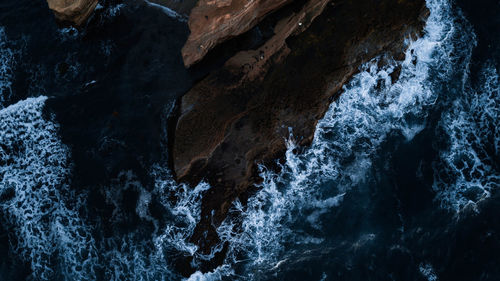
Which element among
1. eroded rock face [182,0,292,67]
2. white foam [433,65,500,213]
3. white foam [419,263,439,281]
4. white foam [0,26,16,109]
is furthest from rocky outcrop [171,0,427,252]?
white foam [0,26,16,109]

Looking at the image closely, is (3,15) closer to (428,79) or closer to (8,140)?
(8,140)

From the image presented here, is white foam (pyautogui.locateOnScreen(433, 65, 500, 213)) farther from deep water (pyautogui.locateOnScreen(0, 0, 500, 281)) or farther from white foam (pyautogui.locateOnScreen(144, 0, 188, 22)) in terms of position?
white foam (pyautogui.locateOnScreen(144, 0, 188, 22))

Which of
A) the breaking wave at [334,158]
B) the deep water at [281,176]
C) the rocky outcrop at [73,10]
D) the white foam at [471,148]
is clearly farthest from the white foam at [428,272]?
the rocky outcrop at [73,10]

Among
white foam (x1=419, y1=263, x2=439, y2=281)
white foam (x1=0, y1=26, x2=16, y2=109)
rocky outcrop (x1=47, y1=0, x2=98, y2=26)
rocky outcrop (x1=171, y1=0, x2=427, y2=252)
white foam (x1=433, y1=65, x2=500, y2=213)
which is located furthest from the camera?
white foam (x1=0, y1=26, x2=16, y2=109)

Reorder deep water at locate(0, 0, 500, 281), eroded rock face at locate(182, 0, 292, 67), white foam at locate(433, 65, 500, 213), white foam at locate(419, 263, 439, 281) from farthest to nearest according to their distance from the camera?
eroded rock face at locate(182, 0, 292, 67)
white foam at locate(433, 65, 500, 213)
deep water at locate(0, 0, 500, 281)
white foam at locate(419, 263, 439, 281)

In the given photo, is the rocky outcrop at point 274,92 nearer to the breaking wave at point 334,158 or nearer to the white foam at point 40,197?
the breaking wave at point 334,158

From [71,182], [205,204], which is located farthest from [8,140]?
[205,204]
